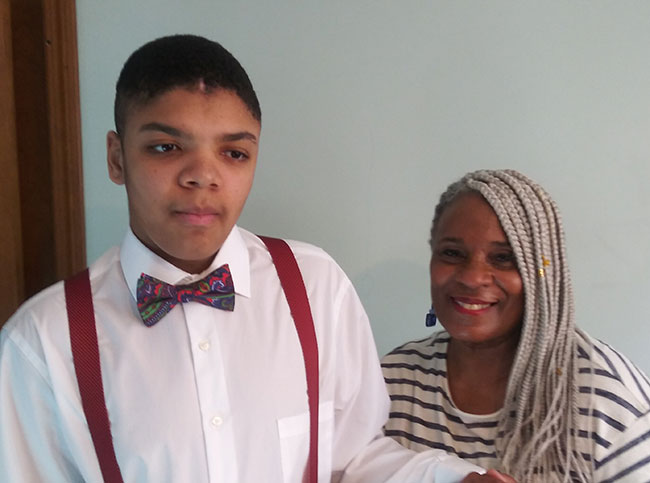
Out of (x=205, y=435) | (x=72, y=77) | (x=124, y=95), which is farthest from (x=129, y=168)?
(x=72, y=77)

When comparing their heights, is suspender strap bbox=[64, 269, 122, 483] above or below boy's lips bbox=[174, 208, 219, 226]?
below

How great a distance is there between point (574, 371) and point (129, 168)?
85 centimetres

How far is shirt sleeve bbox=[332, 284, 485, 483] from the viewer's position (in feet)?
2.82

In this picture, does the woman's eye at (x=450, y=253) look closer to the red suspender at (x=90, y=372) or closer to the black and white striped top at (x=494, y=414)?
the black and white striped top at (x=494, y=414)

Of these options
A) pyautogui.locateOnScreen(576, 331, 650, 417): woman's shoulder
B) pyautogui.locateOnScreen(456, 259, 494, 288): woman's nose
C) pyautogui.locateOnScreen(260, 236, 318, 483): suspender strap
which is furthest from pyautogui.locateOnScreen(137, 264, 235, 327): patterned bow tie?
pyautogui.locateOnScreen(576, 331, 650, 417): woman's shoulder

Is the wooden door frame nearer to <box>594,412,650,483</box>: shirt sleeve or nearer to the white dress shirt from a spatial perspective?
the white dress shirt

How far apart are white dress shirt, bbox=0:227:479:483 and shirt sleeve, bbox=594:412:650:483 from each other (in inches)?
10.3

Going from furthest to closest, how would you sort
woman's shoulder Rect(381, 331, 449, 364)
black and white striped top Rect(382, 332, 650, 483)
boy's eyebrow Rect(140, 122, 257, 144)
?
woman's shoulder Rect(381, 331, 449, 364)
black and white striped top Rect(382, 332, 650, 483)
boy's eyebrow Rect(140, 122, 257, 144)

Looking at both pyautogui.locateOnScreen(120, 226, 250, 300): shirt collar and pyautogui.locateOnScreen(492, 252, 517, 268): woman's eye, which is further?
pyautogui.locateOnScreen(492, 252, 517, 268): woman's eye

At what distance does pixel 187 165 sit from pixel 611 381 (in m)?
0.82

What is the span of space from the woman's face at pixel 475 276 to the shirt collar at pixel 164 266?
41 cm

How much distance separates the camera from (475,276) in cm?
96

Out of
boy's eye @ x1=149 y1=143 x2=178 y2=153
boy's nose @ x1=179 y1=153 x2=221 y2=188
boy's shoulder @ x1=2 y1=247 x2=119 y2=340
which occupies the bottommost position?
boy's shoulder @ x1=2 y1=247 x2=119 y2=340

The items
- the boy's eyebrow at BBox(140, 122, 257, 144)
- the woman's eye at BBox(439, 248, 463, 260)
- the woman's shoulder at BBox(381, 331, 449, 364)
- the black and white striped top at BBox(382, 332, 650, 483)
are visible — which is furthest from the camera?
the woman's shoulder at BBox(381, 331, 449, 364)
